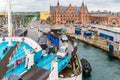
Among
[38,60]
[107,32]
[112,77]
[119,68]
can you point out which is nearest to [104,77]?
[112,77]

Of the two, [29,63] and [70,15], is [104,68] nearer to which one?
[29,63]

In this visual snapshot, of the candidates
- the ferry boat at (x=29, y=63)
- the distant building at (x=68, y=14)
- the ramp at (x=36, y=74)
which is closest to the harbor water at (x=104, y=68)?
→ the ferry boat at (x=29, y=63)

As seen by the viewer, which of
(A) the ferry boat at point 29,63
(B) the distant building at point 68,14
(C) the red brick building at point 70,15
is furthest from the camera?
(B) the distant building at point 68,14

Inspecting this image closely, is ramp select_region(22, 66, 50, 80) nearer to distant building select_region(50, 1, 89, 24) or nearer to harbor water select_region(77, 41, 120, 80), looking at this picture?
harbor water select_region(77, 41, 120, 80)

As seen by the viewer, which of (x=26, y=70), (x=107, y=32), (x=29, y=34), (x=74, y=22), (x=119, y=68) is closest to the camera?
(x=26, y=70)

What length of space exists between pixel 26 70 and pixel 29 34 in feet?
61.1

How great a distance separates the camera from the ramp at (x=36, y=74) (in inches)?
557

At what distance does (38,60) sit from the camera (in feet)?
60.2

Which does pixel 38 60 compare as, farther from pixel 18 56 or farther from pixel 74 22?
pixel 74 22

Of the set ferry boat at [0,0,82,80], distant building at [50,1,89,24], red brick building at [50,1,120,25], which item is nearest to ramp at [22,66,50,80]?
ferry boat at [0,0,82,80]

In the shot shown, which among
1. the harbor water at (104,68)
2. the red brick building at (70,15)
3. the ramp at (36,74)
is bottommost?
the harbor water at (104,68)

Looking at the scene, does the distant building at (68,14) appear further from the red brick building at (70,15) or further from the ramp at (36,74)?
the ramp at (36,74)

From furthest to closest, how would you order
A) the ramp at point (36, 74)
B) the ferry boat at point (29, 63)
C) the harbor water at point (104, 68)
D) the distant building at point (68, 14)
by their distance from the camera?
the distant building at point (68, 14)
the harbor water at point (104, 68)
the ferry boat at point (29, 63)
the ramp at point (36, 74)

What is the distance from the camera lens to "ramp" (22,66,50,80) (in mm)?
14144
